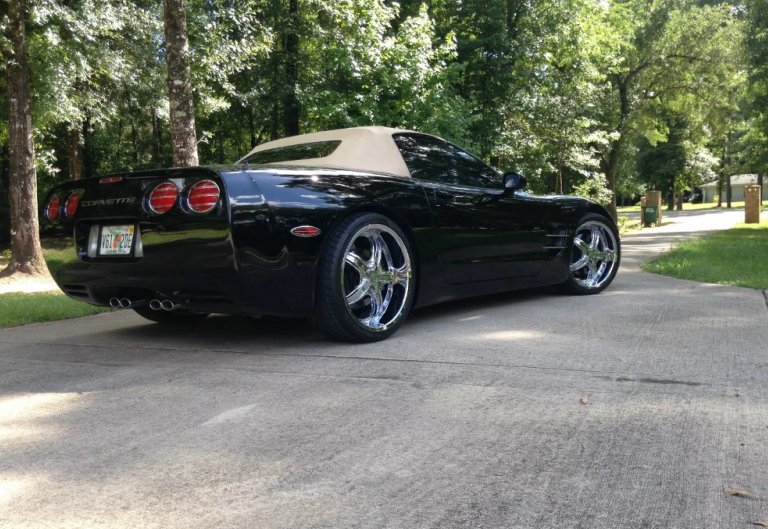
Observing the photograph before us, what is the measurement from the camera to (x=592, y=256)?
6.47 meters

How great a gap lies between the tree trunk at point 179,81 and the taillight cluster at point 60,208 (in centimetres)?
430

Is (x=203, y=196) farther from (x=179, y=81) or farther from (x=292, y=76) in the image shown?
(x=292, y=76)

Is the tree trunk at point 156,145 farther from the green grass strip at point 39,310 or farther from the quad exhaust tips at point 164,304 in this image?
the quad exhaust tips at point 164,304

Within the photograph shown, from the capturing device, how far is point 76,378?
11.9ft

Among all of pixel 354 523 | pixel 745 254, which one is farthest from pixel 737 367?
pixel 745 254

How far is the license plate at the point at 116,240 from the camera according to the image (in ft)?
13.2

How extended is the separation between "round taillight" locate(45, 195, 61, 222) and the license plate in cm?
48

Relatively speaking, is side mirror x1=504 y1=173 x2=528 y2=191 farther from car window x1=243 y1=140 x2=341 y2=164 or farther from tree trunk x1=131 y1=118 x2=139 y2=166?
tree trunk x1=131 y1=118 x2=139 y2=166

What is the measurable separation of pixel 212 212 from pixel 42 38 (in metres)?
10.9

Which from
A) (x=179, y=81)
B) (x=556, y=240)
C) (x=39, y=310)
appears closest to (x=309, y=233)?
(x=556, y=240)

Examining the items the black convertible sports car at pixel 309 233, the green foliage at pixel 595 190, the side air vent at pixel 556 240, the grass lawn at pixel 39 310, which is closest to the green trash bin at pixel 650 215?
the green foliage at pixel 595 190

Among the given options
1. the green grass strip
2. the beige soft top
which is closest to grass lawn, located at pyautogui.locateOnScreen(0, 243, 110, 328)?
the green grass strip

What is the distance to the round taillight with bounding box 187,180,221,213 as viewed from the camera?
3699 millimetres

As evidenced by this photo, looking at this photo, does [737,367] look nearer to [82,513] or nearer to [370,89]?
[82,513]
